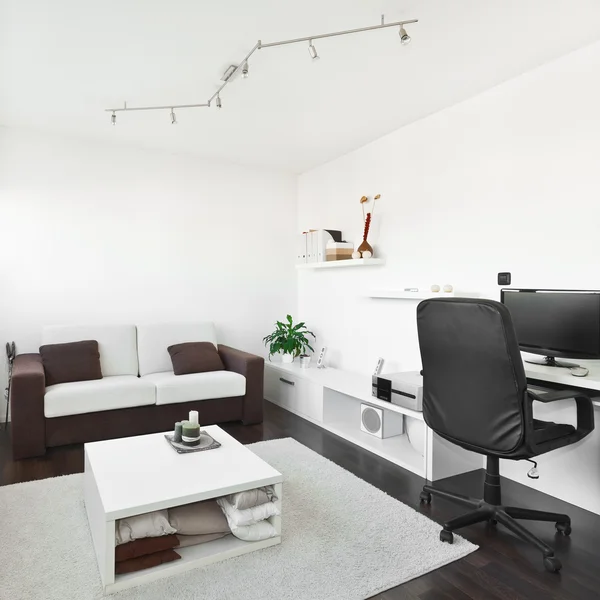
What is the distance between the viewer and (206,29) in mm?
2521

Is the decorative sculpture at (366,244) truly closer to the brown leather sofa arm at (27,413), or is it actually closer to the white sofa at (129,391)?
the white sofa at (129,391)

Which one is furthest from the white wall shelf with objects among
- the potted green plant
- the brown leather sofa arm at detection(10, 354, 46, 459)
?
the brown leather sofa arm at detection(10, 354, 46, 459)

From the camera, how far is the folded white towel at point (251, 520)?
2.15m

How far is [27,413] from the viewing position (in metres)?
3.35

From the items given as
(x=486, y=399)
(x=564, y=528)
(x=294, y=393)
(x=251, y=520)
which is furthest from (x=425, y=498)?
(x=294, y=393)

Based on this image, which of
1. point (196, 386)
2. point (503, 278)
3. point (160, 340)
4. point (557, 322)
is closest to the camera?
point (557, 322)

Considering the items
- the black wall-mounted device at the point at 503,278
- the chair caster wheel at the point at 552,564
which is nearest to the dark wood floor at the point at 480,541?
the chair caster wheel at the point at 552,564

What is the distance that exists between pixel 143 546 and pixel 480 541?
5.19 feet

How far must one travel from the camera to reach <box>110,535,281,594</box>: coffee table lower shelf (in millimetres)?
1923

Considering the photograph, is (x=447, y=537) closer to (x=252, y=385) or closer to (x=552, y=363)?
(x=552, y=363)

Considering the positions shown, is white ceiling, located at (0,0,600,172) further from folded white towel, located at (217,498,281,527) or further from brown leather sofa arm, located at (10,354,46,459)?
folded white towel, located at (217,498,281,527)

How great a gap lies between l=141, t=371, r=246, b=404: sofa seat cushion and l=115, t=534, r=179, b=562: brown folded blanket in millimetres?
1841

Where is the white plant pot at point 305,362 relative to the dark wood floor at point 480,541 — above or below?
above

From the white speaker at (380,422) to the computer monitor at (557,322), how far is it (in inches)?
49.3
